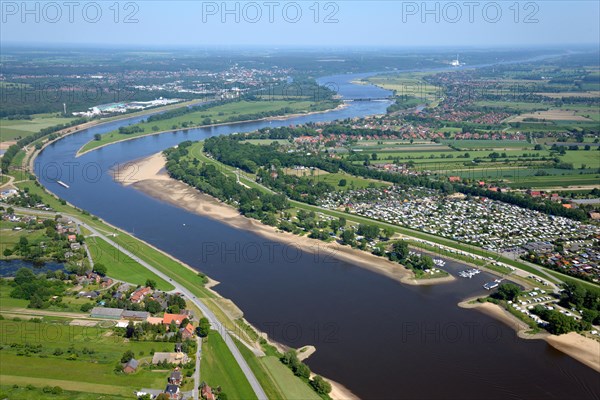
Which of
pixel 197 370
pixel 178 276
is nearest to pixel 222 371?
pixel 197 370

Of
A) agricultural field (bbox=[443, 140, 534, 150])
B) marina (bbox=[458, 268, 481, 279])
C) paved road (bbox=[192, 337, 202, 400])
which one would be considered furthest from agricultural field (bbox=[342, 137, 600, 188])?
paved road (bbox=[192, 337, 202, 400])

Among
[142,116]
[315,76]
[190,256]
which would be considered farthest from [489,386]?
[315,76]

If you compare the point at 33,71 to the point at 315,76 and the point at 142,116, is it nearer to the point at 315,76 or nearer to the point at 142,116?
the point at 142,116

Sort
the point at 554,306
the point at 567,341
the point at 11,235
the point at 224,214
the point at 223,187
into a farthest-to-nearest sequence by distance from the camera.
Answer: the point at 223,187
the point at 224,214
the point at 11,235
the point at 554,306
the point at 567,341

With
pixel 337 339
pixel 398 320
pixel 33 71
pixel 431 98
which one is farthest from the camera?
pixel 33 71

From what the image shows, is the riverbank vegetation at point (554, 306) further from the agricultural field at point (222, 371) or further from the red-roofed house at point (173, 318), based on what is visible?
the red-roofed house at point (173, 318)

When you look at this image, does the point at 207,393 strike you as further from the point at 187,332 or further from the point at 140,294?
the point at 140,294
